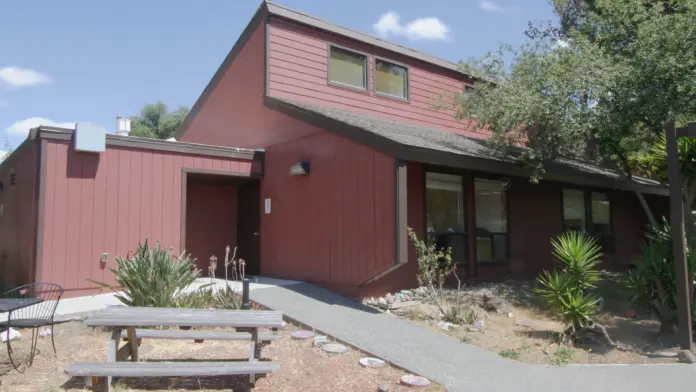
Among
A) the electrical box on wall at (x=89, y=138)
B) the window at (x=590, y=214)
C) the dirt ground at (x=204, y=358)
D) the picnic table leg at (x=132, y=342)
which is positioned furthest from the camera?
the window at (x=590, y=214)

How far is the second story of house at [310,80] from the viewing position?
35.8ft

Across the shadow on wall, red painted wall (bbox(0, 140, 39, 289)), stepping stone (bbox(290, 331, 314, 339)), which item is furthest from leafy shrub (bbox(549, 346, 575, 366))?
red painted wall (bbox(0, 140, 39, 289))

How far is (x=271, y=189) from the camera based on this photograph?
10391 millimetres

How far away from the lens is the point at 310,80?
11.2m

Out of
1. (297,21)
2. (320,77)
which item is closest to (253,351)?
(320,77)

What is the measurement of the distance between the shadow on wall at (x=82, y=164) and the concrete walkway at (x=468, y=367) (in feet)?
14.6

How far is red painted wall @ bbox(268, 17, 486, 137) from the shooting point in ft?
35.8

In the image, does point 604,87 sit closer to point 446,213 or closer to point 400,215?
point 446,213

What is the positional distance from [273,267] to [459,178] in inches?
168

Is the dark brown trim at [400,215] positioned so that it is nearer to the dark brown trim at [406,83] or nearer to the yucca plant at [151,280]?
the yucca plant at [151,280]

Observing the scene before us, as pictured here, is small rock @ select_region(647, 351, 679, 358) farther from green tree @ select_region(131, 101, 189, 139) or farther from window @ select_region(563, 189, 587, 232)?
green tree @ select_region(131, 101, 189, 139)

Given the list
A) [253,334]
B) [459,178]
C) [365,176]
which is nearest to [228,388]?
[253,334]

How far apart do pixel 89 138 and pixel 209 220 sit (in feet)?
12.3

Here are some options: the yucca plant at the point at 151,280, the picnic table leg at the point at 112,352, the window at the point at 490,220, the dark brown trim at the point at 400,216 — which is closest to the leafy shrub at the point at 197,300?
the yucca plant at the point at 151,280
